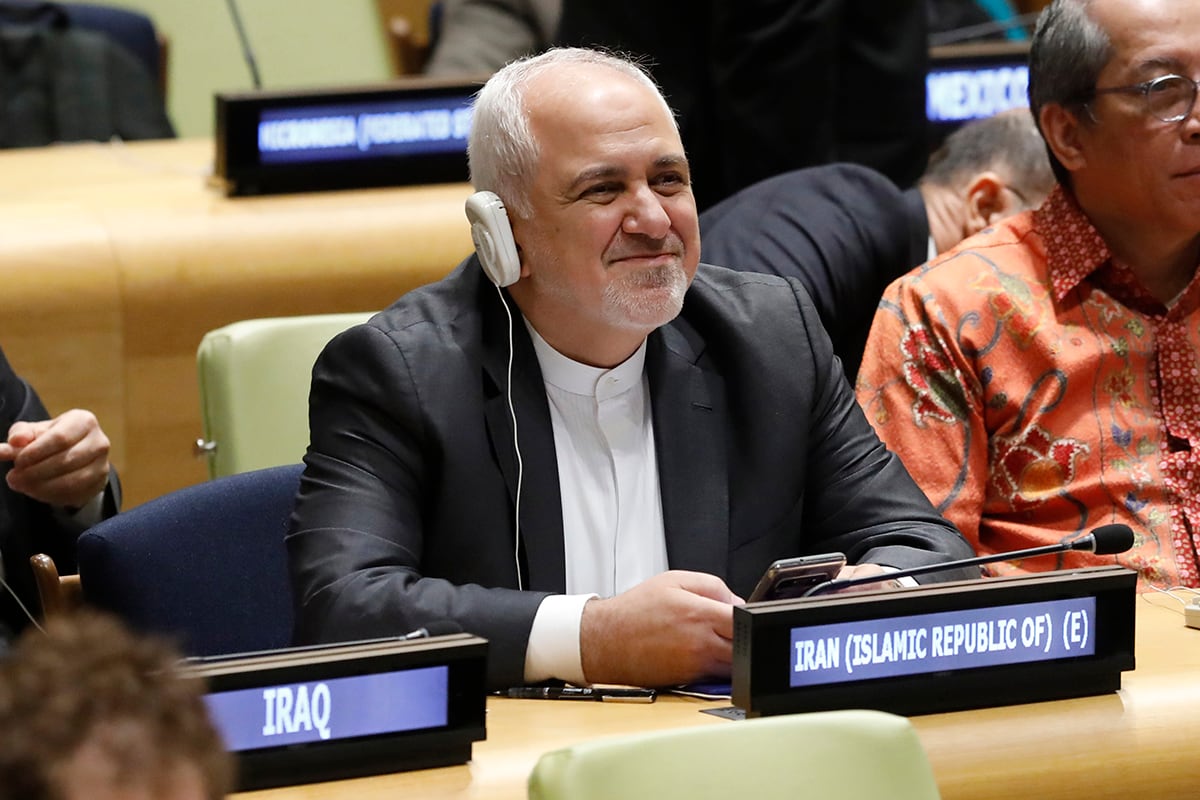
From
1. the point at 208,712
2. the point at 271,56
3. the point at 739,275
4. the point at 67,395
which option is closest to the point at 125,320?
the point at 67,395

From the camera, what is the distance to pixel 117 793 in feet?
2.43

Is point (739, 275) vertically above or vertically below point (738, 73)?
below

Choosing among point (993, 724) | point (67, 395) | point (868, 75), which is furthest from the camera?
point (868, 75)

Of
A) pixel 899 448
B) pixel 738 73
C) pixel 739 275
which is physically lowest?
pixel 899 448

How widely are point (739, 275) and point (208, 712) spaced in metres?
1.56

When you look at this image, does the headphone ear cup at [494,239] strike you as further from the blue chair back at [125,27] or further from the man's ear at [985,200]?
the blue chair back at [125,27]

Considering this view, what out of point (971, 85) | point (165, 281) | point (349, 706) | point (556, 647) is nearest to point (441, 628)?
point (556, 647)

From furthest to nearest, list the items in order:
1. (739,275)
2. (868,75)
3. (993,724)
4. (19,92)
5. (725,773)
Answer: (19,92), (868,75), (739,275), (993,724), (725,773)

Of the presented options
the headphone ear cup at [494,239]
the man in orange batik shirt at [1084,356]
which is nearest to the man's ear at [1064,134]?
the man in orange batik shirt at [1084,356]

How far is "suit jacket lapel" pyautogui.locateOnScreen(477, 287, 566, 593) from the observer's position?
2.09 metres

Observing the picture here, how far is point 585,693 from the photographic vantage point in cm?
180

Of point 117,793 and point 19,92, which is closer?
point 117,793

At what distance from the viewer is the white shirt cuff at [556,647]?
1.85 metres

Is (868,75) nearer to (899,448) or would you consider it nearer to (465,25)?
(899,448)
